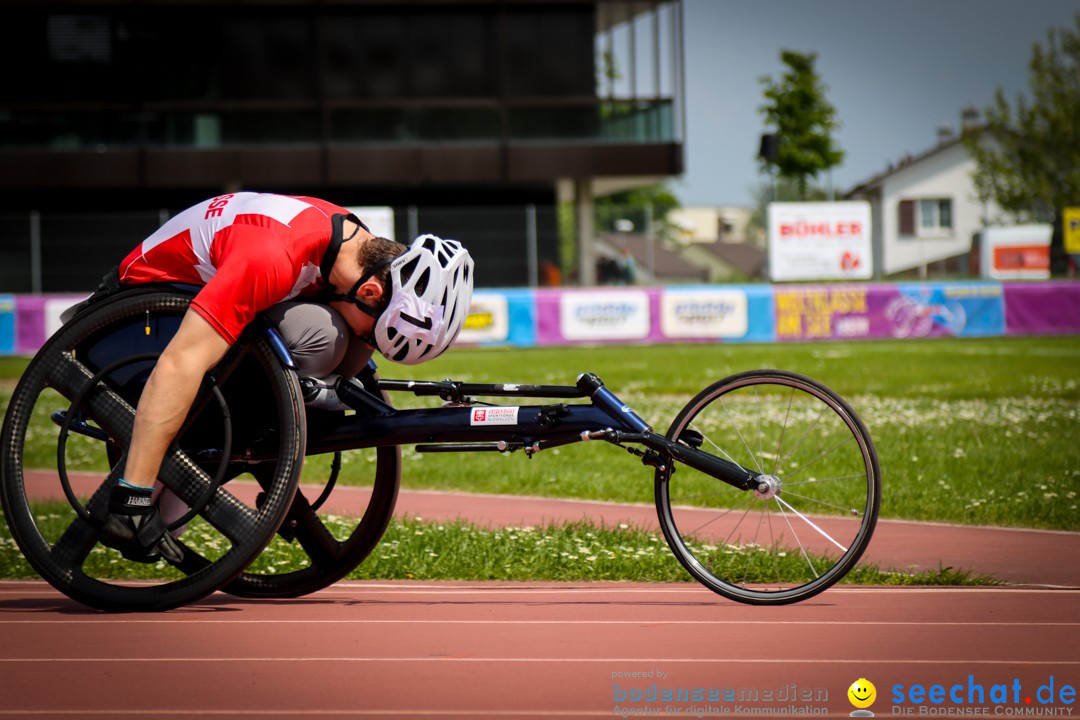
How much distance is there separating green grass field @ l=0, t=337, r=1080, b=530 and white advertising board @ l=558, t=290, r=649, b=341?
5941 millimetres

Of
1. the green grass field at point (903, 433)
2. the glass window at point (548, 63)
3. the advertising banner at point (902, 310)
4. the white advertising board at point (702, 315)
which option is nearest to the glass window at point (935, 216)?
the glass window at point (548, 63)

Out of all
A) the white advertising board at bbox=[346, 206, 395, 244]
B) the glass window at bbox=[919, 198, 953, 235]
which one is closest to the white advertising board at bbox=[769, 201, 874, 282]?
the white advertising board at bbox=[346, 206, 395, 244]

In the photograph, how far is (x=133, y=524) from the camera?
179 inches

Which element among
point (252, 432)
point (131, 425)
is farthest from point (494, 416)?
point (131, 425)

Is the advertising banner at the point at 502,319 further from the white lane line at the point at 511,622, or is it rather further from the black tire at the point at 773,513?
the white lane line at the point at 511,622

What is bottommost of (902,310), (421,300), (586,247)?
(902,310)

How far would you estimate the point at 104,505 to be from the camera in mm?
4625

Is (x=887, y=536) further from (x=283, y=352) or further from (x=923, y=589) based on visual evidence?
(x=283, y=352)

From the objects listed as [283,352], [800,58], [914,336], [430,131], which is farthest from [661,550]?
[800,58]

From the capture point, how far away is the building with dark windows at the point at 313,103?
1547 inches

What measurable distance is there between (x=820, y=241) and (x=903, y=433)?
26.5 metres

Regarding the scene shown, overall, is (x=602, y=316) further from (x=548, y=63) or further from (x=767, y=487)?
(x=767, y=487)

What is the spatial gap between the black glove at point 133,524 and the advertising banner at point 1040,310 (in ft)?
104

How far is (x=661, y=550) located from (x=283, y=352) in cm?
235
